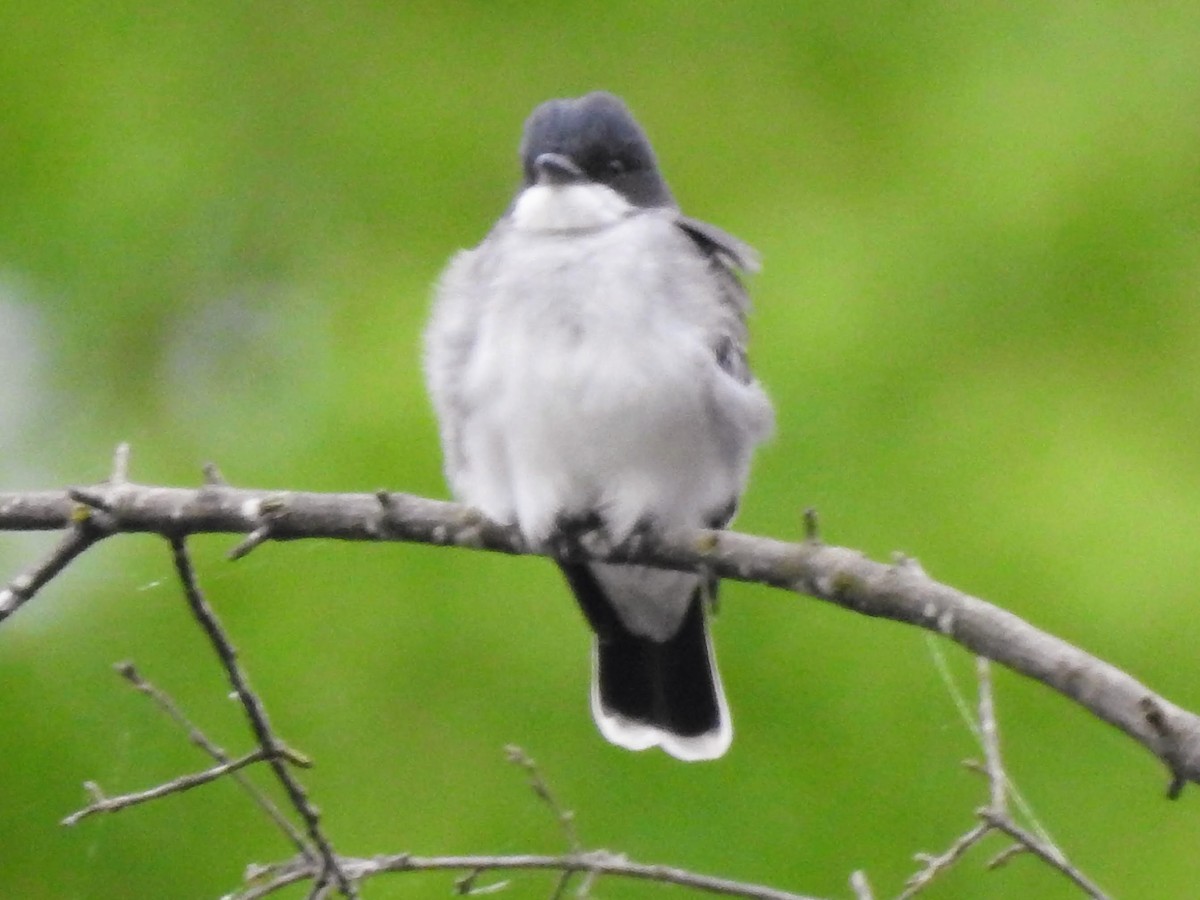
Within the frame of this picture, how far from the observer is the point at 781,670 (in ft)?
12.1

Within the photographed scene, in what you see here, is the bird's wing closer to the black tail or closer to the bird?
the bird

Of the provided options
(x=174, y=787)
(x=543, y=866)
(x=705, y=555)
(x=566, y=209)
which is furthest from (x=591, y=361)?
(x=174, y=787)

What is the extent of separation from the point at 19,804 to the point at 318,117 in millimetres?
1708

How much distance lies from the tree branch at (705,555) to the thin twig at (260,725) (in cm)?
13

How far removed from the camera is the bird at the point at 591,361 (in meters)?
2.53

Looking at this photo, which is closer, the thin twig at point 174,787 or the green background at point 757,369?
the thin twig at point 174,787

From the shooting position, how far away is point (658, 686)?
3084mm

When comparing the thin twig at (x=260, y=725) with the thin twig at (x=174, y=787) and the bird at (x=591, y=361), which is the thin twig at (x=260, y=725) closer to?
the thin twig at (x=174, y=787)

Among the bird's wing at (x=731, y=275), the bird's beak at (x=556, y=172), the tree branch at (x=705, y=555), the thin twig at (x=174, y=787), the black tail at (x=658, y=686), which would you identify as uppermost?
the bird's beak at (x=556, y=172)

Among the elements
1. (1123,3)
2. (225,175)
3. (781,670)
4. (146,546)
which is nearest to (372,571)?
(146,546)

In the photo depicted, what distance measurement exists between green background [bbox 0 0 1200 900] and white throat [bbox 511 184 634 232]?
0.91m

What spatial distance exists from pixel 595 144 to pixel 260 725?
45.7 inches

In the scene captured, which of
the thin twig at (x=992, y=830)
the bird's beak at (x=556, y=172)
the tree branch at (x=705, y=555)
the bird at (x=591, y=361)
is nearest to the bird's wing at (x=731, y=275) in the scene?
the bird at (x=591, y=361)

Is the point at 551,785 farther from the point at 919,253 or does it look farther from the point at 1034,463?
the point at 919,253
